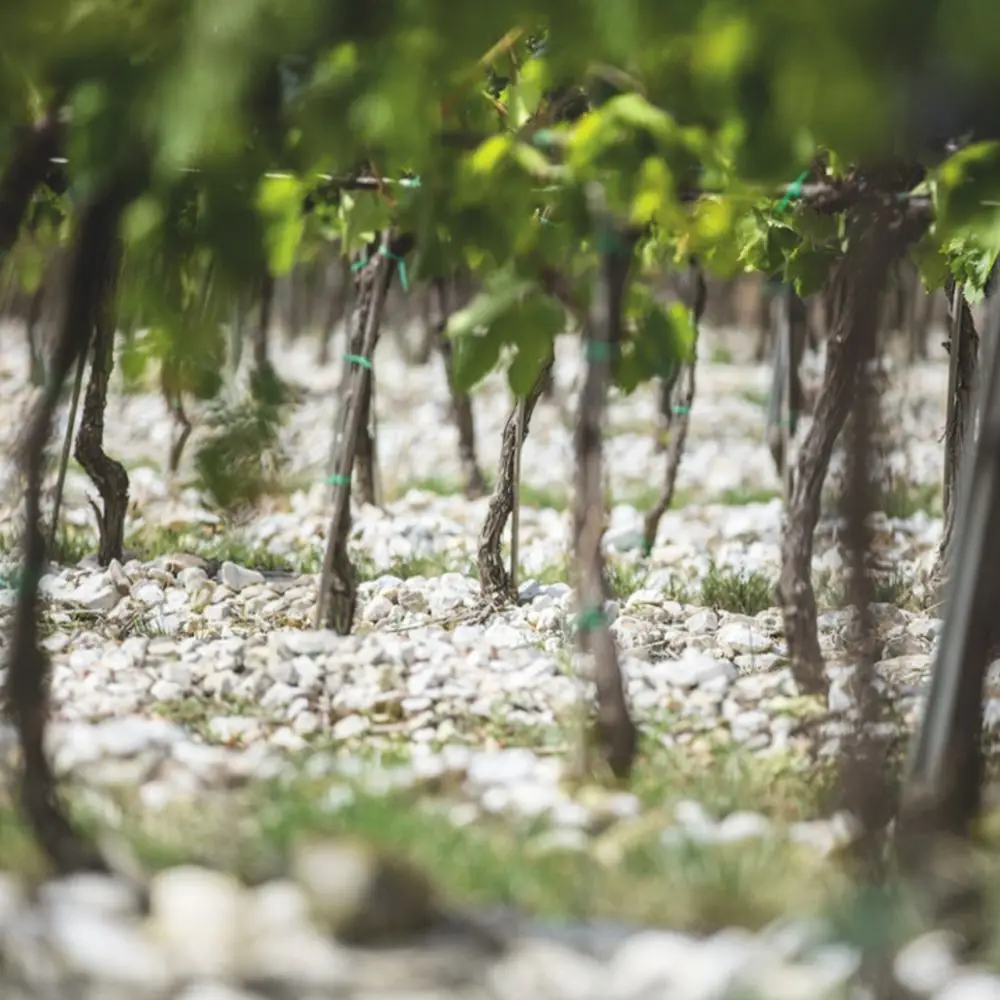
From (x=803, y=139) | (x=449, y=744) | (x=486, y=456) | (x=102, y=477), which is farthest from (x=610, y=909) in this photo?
(x=486, y=456)

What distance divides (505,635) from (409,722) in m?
0.80

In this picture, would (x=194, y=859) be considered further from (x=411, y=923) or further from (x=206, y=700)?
(x=206, y=700)

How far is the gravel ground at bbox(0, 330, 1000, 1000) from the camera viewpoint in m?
2.16

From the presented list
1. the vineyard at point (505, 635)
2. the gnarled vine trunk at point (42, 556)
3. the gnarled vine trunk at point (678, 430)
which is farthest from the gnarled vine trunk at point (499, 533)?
the gnarled vine trunk at point (42, 556)

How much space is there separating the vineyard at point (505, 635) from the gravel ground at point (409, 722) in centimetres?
1

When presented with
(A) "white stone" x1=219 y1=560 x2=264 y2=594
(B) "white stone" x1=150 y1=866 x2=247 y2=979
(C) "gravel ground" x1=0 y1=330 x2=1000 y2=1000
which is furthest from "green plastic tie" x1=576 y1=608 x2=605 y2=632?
(A) "white stone" x1=219 y1=560 x2=264 y2=594

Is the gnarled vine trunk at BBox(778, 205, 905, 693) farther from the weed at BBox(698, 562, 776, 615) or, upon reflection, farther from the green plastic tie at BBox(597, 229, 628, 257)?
the weed at BBox(698, 562, 776, 615)

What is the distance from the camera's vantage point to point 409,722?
3549mm

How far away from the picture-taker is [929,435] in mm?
11016

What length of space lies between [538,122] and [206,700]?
5.51 feet

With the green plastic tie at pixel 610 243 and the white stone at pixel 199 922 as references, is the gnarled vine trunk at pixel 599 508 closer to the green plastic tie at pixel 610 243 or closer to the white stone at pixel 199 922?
the green plastic tie at pixel 610 243

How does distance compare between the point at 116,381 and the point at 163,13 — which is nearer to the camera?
the point at 163,13

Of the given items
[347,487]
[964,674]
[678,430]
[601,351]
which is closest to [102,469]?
[347,487]

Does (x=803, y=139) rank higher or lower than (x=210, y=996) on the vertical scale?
higher
